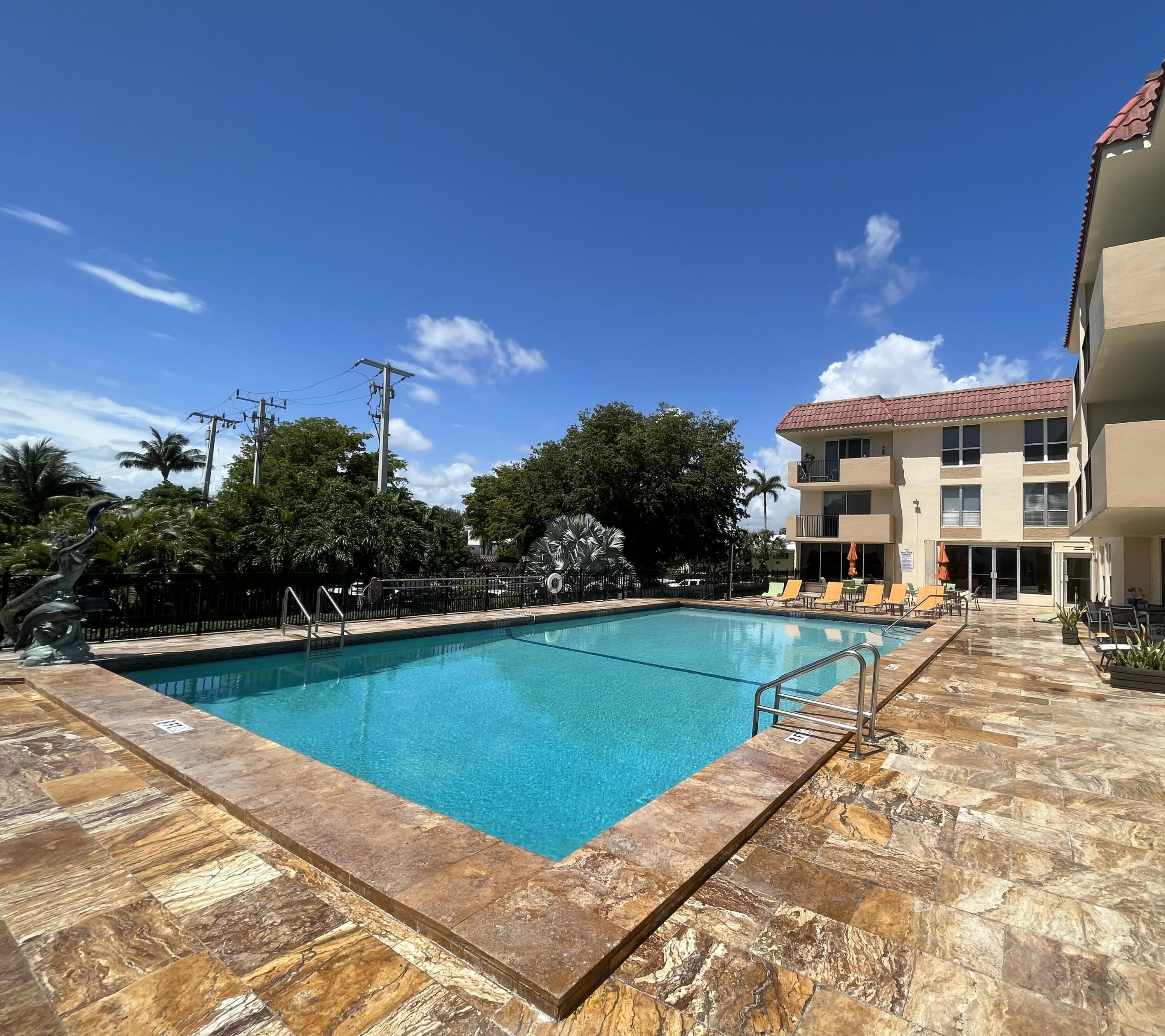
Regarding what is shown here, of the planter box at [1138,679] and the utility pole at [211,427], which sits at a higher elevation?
the utility pole at [211,427]

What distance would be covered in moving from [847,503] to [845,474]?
1.57 meters

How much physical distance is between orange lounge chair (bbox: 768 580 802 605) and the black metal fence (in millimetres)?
6212

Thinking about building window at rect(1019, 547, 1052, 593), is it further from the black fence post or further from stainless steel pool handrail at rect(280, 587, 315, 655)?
the black fence post

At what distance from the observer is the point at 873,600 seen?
18.4m

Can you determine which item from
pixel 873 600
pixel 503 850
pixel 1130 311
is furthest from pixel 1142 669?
pixel 873 600

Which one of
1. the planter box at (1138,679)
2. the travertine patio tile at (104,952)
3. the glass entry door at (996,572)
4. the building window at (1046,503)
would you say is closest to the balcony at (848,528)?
the glass entry door at (996,572)

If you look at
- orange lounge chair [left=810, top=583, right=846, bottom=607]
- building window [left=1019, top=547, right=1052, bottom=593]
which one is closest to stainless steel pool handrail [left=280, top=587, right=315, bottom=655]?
orange lounge chair [left=810, top=583, right=846, bottom=607]

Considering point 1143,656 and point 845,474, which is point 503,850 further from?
point 845,474

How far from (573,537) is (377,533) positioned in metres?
7.27

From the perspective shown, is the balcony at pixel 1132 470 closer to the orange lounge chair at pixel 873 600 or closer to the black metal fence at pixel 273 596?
the orange lounge chair at pixel 873 600

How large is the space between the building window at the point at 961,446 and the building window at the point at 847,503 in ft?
10.2

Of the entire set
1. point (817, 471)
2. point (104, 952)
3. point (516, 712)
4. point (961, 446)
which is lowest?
point (516, 712)

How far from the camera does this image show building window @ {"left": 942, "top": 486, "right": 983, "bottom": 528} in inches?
855

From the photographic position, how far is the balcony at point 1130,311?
800cm
